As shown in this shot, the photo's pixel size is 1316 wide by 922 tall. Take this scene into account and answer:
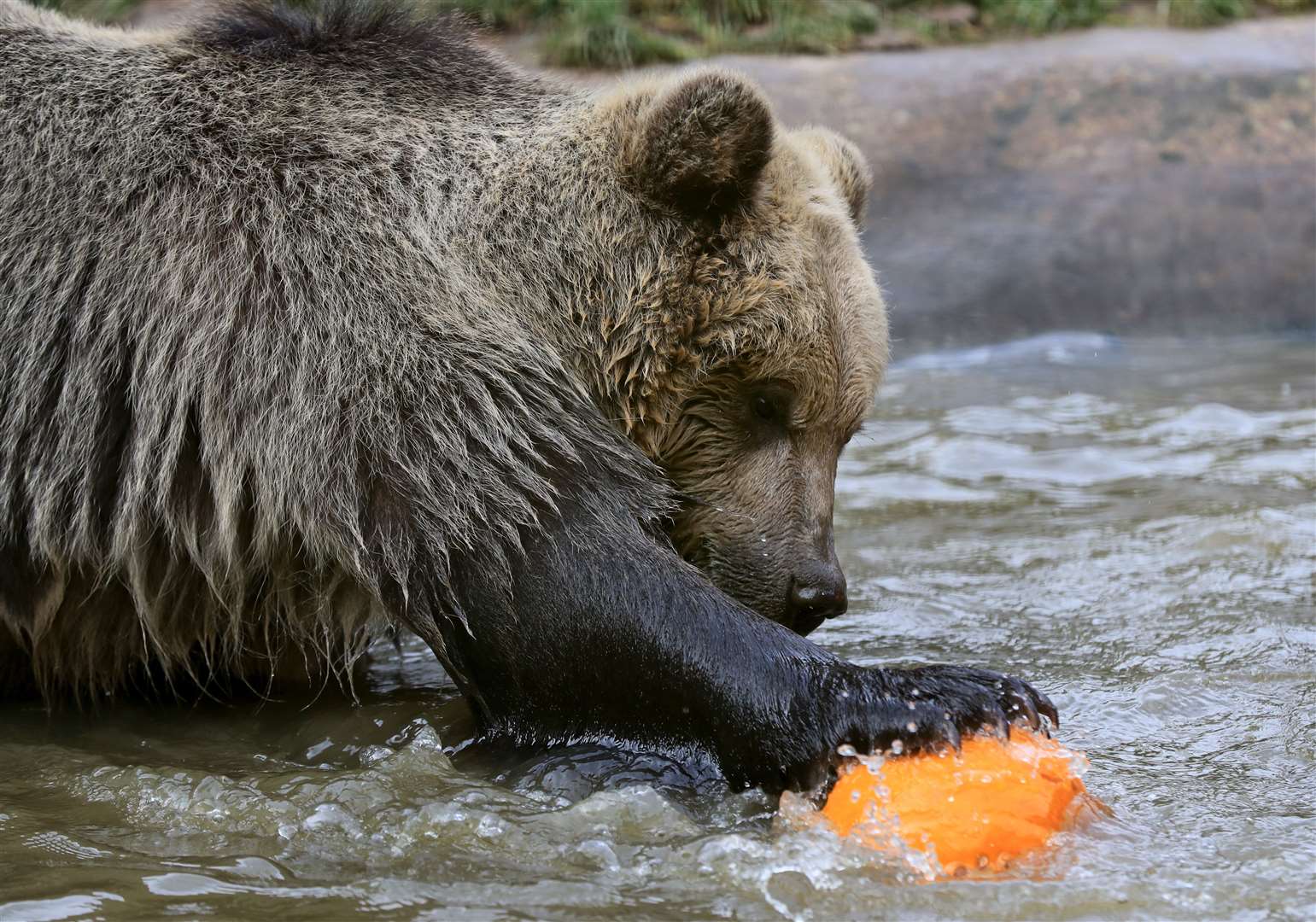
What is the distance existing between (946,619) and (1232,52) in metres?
6.72

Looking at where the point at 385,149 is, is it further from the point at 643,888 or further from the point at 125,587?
the point at 643,888

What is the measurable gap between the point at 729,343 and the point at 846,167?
3.73 feet

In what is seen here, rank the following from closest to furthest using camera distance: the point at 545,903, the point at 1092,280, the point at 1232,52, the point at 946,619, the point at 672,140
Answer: the point at 545,903
the point at 672,140
the point at 946,619
the point at 1092,280
the point at 1232,52

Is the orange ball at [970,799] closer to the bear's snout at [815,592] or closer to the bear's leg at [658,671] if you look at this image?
the bear's leg at [658,671]

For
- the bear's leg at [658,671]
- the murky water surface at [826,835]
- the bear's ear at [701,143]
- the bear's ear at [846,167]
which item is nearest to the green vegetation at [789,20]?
the murky water surface at [826,835]

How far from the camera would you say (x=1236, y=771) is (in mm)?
3564

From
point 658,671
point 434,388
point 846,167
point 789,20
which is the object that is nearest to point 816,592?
point 658,671

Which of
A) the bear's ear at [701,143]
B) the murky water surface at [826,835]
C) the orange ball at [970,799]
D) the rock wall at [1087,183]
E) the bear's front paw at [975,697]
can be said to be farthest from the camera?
the rock wall at [1087,183]

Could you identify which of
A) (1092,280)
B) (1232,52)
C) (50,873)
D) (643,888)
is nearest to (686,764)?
(643,888)

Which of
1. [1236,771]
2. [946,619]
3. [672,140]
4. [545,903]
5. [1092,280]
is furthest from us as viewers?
[1092,280]

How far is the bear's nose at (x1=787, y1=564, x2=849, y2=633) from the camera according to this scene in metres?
4.10

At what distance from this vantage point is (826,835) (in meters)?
3.16

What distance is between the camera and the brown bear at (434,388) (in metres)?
3.64

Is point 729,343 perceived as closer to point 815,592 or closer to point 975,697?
point 815,592
